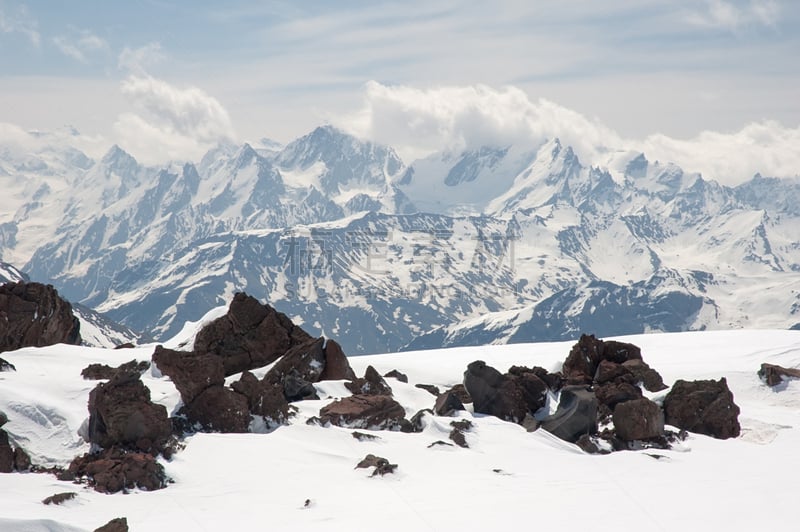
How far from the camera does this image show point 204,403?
34625mm

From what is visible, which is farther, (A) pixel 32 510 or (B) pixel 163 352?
(B) pixel 163 352

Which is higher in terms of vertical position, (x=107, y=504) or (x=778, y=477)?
(x=107, y=504)

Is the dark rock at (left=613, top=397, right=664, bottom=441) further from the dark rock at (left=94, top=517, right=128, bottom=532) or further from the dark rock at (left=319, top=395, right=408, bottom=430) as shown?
the dark rock at (left=94, top=517, right=128, bottom=532)

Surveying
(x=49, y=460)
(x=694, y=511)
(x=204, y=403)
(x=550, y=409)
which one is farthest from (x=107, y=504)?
(x=550, y=409)

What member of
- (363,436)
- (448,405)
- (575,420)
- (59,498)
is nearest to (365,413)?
(363,436)

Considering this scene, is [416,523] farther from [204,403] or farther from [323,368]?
[323,368]

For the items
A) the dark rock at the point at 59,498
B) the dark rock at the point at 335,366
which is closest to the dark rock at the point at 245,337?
the dark rock at the point at 335,366

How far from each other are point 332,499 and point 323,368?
60.5 ft

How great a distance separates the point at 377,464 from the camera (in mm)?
29766

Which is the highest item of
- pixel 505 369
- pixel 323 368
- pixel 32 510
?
pixel 32 510

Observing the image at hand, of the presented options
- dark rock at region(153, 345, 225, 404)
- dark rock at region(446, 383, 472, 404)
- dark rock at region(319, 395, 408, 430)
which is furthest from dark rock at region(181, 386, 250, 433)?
dark rock at region(446, 383, 472, 404)

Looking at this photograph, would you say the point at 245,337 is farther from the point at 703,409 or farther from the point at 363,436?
the point at 703,409

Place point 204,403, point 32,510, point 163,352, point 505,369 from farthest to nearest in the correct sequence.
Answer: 1. point 505,369
2. point 163,352
3. point 204,403
4. point 32,510

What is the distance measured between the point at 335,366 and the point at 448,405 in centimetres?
819
